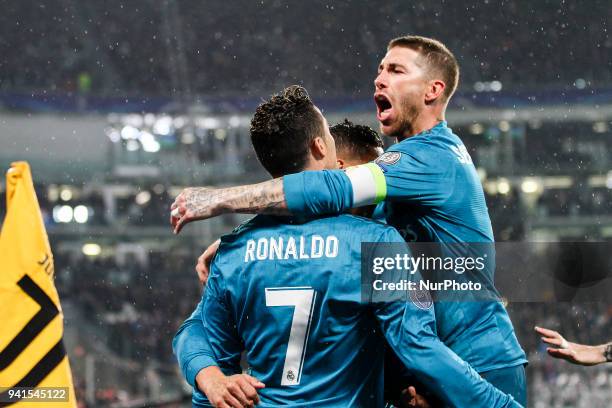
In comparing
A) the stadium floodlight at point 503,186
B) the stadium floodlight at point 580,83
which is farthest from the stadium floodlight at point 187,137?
the stadium floodlight at point 580,83

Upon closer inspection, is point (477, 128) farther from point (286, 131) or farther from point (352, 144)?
point (286, 131)

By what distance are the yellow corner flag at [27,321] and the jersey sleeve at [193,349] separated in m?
1.34

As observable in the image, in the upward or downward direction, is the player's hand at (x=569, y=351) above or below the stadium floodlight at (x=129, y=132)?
below

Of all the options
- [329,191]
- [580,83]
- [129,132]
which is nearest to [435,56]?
[329,191]

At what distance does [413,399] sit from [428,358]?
0.31m

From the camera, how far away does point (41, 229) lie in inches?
147

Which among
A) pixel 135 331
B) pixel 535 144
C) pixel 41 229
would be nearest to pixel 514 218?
pixel 535 144

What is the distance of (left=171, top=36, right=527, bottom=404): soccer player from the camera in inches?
91.7

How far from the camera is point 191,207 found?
2492 millimetres

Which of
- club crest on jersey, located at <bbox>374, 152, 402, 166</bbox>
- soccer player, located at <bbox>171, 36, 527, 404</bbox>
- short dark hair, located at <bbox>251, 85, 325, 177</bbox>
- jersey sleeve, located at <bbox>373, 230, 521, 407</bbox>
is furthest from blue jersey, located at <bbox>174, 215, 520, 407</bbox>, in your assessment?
club crest on jersey, located at <bbox>374, 152, 402, 166</bbox>

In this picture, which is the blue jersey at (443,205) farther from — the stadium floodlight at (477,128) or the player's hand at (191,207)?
the stadium floodlight at (477,128)

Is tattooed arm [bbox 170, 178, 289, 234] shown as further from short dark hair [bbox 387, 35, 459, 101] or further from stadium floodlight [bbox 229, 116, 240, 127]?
stadium floodlight [bbox 229, 116, 240, 127]

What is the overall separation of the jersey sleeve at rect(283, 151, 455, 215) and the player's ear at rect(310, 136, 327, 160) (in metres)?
0.08

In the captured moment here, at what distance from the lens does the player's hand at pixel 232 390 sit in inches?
85.8
